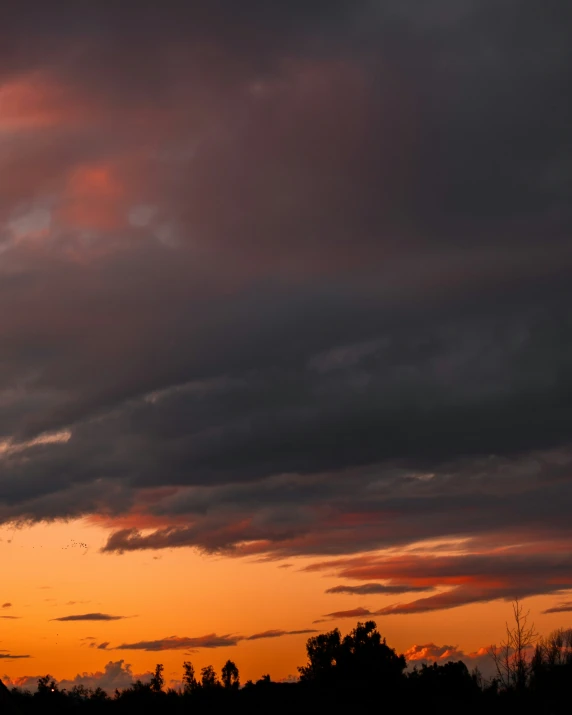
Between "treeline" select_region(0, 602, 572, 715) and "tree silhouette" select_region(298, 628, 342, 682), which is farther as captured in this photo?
"tree silhouette" select_region(298, 628, 342, 682)

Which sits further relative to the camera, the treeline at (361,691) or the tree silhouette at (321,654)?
the tree silhouette at (321,654)

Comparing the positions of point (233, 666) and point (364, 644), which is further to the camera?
point (233, 666)

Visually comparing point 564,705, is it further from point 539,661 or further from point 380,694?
point 380,694

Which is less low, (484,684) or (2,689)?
(2,689)

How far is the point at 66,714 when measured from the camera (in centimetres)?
11238

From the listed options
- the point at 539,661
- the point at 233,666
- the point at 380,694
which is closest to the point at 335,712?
the point at 380,694

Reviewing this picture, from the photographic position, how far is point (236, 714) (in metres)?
99.8

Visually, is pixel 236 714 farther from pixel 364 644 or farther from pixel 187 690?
pixel 364 644

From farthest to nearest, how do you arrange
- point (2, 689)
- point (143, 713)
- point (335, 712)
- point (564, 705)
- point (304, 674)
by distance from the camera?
point (304, 674) < point (143, 713) < point (335, 712) < point (564, 705) < point (2, 689)

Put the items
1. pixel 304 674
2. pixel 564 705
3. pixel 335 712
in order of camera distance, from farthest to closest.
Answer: pixel 304 674
pixel 335 712
pixel 564 705

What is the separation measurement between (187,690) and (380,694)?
125 feet

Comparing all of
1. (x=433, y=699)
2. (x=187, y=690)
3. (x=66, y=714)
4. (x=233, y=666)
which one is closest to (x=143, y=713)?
(x=66, y=714)

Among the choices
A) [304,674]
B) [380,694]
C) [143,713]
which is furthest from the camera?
[304,674]

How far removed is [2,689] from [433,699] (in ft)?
249
